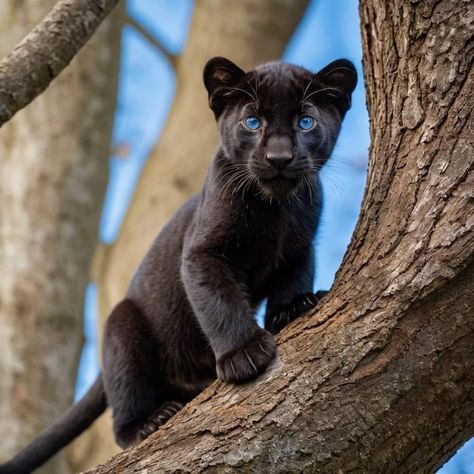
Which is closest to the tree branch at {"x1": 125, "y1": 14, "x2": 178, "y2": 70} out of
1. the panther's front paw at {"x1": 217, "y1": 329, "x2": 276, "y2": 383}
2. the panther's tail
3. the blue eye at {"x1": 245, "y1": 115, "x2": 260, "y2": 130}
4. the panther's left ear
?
the panther's tail

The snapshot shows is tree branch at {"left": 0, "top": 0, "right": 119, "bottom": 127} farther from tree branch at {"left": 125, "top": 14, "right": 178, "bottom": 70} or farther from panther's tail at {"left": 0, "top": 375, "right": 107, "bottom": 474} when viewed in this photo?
tree branch at {"left": 125, "top": 14, "right": 178, "bottom": 70}

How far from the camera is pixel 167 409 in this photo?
154 inches

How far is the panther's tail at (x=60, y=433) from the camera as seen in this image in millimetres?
4215

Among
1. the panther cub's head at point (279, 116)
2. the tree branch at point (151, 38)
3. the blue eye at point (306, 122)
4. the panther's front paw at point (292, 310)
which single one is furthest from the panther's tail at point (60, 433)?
the tree branch at point (151, 38)

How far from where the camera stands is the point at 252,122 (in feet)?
11.7

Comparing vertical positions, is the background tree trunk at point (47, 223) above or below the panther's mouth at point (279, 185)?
above

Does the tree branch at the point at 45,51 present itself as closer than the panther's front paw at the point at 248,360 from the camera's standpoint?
No

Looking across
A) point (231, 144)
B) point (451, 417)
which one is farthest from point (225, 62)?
point (451, 417)

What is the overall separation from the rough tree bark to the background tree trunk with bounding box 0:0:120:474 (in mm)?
2587

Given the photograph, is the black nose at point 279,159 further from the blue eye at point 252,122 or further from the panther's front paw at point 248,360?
the panther's front paw at point 248,360

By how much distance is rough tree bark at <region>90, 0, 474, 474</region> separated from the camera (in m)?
2.81

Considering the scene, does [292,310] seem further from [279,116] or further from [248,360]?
[279,116]

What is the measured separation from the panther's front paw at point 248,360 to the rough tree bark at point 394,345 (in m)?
0.04

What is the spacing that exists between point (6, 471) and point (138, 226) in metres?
2.62
